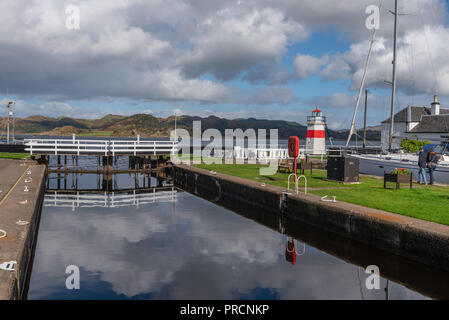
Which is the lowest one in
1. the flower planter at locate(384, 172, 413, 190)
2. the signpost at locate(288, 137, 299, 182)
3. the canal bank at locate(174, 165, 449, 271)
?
the canal bank at locate(174, 165, 449, 271)

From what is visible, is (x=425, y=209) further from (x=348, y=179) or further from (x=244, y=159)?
(x=244, y=159)

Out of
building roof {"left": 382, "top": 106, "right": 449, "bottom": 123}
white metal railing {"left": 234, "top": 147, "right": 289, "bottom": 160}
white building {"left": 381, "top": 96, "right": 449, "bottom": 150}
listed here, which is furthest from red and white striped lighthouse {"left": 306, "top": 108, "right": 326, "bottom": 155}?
building roof {"left": 382, "top": 106, "right": 449, "bottom": 123}

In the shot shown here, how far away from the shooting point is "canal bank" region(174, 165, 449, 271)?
31.4 feet

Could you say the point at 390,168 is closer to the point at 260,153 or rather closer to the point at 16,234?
the point at 260,153

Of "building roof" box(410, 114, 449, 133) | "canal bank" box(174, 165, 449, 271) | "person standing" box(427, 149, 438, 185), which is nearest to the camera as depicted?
"canal bank" box(174, 165, 449, 271)

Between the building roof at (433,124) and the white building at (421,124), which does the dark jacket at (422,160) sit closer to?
the white building at (421,124)

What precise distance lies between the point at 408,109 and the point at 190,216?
57.1 meters

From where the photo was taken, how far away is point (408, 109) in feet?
210

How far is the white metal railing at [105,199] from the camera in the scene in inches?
825

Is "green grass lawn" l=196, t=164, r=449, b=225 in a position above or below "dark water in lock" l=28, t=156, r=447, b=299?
above

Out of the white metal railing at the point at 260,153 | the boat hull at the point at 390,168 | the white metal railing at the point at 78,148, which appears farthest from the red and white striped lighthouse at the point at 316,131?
the white metal railing at the point at 78,148

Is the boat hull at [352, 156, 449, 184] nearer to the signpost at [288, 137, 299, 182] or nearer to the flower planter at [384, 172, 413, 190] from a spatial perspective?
the flower planter at [384, 172, 413, 190]

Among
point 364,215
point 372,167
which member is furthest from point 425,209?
point 372,167

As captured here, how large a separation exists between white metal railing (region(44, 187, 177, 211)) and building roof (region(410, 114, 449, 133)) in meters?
46.7
